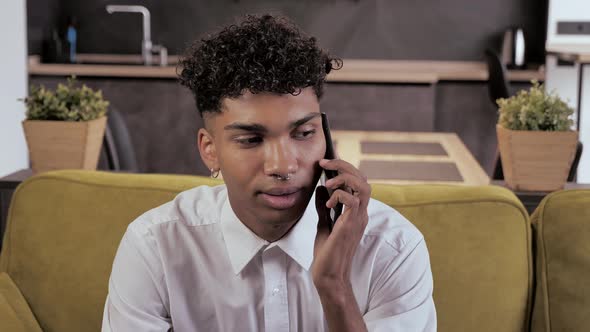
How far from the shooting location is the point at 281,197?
1.39m

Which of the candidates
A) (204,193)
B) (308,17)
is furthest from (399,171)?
(308,17)

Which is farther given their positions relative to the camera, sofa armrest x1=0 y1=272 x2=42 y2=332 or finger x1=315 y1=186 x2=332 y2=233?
sofa armrest x1=0 y1=272 x2=42 y2=332

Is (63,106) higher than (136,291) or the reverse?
higher

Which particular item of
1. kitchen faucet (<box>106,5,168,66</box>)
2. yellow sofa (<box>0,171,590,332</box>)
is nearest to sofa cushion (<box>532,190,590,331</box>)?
yellow sofa (<box>0,171,590,332</box>)

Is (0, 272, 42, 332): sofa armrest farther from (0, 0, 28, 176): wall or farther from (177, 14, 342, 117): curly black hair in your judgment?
(0, 0, 28, 176): wall

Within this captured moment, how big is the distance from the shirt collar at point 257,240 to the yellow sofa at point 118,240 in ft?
0.97

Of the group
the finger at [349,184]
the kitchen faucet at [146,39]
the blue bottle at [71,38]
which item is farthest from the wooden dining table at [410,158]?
the blue bottle at [71,38]

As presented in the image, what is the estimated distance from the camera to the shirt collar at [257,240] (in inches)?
59.5

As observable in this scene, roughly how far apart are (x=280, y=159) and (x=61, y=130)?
1.13 m

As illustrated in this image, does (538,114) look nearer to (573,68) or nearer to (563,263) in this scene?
(563,263)

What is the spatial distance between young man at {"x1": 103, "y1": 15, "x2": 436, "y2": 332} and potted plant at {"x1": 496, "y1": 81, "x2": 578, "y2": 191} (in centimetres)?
69

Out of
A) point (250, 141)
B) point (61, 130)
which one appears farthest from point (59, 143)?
point (250, 141)

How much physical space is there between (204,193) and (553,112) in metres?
0.97

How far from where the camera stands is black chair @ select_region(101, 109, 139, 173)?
338 centimetres
